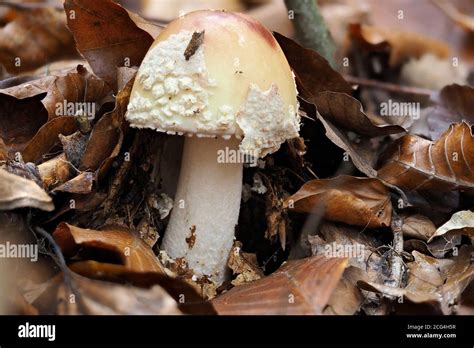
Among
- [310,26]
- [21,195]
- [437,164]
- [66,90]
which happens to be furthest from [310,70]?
[21,195]

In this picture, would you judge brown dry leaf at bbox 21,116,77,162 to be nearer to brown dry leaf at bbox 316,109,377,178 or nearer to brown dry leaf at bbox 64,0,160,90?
brown dry leaf at bbox 64,0,160,90

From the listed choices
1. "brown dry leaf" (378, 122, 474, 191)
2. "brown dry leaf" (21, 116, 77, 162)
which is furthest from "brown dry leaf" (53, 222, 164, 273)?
"brown dry leaf" (378, 122, 474, 191)

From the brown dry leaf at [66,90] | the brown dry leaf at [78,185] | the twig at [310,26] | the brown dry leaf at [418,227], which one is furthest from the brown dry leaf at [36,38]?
the brown dry leaf at [418,227]

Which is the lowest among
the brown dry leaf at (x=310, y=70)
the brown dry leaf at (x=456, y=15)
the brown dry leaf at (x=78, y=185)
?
the brown dry leaf at (x=78, y=185)

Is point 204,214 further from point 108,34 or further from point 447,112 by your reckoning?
point 447,112

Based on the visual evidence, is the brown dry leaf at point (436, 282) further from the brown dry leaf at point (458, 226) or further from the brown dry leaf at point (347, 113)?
the brown dry leaf at point (347, 113)
